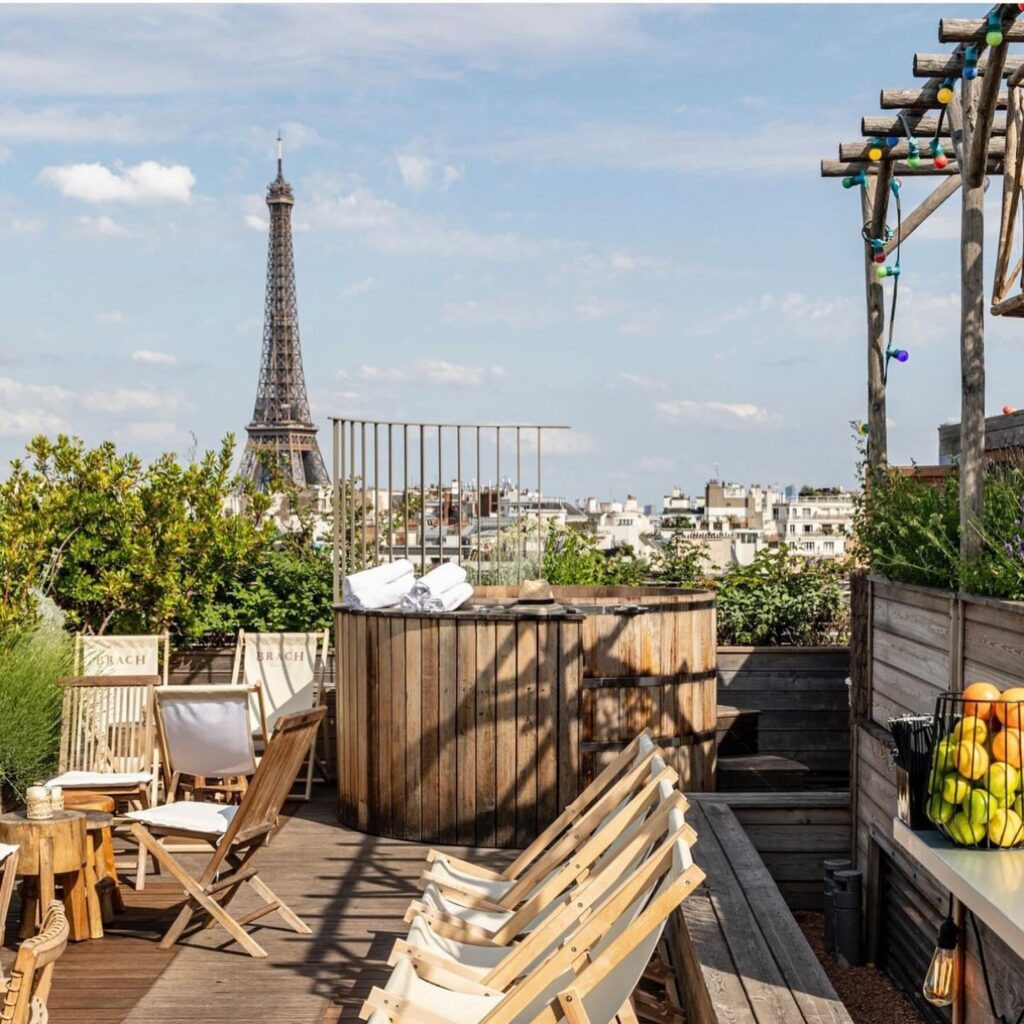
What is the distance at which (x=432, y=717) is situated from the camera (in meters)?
6.75

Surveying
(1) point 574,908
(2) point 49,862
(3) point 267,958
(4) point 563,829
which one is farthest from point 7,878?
(1) point 574,908

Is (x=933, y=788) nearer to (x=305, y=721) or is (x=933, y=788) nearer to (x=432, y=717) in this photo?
(x=305, y=721)

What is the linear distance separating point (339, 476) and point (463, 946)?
3946 mm

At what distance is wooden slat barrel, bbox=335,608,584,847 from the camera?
6.66 m

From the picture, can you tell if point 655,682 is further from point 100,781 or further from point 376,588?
point 100,781

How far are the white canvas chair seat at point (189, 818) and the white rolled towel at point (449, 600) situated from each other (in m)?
1.55

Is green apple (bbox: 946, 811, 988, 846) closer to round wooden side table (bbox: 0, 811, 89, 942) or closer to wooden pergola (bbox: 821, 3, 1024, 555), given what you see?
wooden pergola (bbox: 821, 3, 1024, 555)

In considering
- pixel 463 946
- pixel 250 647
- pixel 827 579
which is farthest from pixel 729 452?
pixel 463 946

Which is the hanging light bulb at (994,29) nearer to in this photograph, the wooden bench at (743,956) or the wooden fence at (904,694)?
the wooden fence at (904,694)

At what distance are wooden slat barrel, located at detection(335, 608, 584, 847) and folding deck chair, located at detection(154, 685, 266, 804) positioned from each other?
72 cm

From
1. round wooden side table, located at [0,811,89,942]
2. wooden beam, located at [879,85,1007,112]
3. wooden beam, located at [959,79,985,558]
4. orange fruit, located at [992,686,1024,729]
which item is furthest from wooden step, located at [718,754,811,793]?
orange fruit, located at [992,686,1024,729]

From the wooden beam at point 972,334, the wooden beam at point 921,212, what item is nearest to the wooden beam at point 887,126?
the wooden beam at point 921,212

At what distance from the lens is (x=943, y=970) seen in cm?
274

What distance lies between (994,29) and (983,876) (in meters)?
3.65
